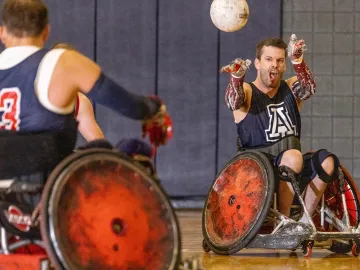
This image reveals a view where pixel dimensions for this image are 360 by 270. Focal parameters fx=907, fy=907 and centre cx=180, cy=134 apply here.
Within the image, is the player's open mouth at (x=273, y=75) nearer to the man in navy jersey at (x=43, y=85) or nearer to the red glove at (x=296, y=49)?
the red glove at (x=296, y=49)

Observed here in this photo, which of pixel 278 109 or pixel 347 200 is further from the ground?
pixel 278 109

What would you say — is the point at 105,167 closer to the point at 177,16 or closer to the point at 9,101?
the point at 9,101

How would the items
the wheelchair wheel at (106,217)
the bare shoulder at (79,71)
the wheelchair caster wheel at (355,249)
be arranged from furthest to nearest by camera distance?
the wheelchair caster wheel at (355,249)
the bare shoulder at (79,71)
the wheelchair wheel at (106,217)

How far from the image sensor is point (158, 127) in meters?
3.18

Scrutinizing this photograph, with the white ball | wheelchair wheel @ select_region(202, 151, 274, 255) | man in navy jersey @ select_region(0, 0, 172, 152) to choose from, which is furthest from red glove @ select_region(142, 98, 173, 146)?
the white ball

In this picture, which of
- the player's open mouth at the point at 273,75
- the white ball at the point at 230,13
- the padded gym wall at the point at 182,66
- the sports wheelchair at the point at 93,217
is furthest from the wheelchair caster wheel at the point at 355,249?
the padded gym wall at the point at 182,66

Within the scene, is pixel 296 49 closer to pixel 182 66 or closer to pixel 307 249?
pixel 307 249

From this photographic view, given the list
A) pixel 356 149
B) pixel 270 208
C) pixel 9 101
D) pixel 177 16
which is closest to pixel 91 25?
pixel 177 16

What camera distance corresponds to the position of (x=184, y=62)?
7.70 meters

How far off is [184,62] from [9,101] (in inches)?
185

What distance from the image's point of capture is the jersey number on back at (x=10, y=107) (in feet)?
10.1

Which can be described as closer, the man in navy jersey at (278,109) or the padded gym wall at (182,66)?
the man in navy jersey at (278,109)

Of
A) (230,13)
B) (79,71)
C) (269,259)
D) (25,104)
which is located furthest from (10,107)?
(230,13)

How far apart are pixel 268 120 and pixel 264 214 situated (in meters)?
0.67
